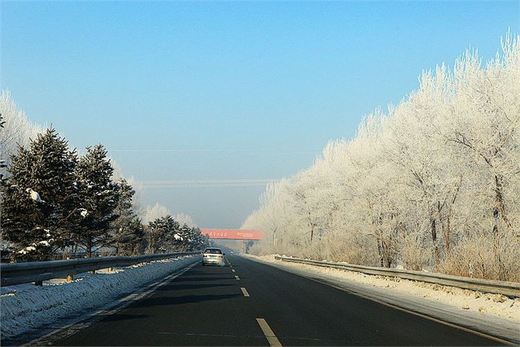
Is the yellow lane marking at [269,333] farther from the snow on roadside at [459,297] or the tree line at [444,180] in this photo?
the tree line at [444,180]

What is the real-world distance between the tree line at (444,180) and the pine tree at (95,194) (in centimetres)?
1887

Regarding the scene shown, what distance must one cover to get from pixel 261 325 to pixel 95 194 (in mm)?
29658

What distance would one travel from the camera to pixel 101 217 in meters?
36.4

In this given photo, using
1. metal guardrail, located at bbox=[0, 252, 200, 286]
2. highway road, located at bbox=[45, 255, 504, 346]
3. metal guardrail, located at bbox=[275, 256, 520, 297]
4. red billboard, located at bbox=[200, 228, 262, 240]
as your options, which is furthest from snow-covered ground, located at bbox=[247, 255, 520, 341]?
red billboard, located at bbox=[200, 228, 262, 240]

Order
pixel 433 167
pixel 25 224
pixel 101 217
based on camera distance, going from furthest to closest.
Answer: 1. pixel 101 217
2. pixel 25 224
3. pixel 433 167

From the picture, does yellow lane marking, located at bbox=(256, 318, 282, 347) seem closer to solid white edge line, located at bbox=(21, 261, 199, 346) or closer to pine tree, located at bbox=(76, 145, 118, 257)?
solid white edge line, located at bbox=(21, 261, 199, 346)

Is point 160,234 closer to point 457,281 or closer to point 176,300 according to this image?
point 176,300

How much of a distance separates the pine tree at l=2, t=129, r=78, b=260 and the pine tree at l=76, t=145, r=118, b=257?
5505 mm

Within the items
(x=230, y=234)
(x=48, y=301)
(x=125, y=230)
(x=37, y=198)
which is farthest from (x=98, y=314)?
(x=230, y=234)

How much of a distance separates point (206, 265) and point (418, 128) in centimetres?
2134

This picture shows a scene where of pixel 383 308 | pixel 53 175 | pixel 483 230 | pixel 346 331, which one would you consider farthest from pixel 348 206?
pixel 346 331

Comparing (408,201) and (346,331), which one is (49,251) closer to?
(408,201)

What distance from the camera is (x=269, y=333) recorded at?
27.3ft

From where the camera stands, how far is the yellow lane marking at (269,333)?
745cm
